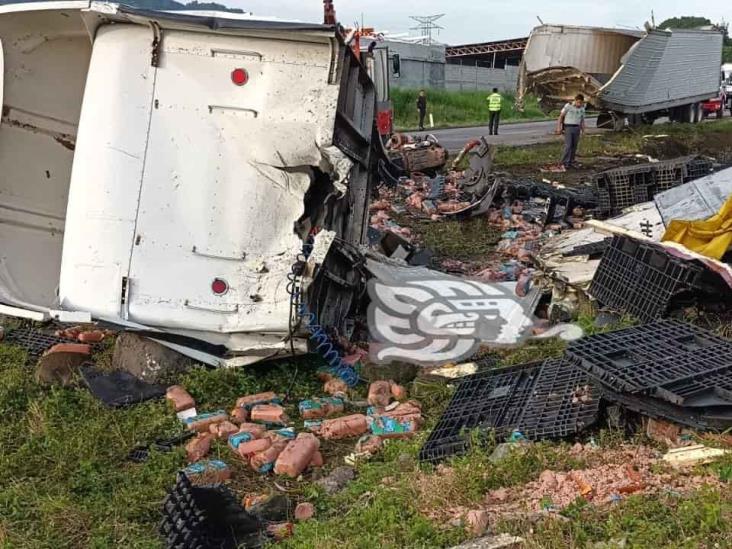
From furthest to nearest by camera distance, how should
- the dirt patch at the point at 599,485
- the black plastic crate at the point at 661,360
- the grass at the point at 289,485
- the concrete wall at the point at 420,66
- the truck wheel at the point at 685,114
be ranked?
the concrete wall at the point at 420,66 < the truck wheel at the point at 685,114 < the black plastic crate at the point at 661,360 < the dirt patch at the point at 599,485 < the grass at the point at 289,485

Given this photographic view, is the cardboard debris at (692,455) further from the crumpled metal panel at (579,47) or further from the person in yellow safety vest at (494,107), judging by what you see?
the person in yellow safety vest at (494,107)

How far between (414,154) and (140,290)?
331 inches

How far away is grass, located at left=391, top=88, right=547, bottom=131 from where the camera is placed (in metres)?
25.6

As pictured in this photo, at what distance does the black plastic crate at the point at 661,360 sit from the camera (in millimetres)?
3486

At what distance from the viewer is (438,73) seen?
106 feet

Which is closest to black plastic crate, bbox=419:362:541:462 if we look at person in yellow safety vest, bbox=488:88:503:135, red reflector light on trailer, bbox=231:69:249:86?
red reflector light on trailer, bbox=231:69:249:86

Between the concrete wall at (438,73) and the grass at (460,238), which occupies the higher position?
the concrete wall at (438,73)

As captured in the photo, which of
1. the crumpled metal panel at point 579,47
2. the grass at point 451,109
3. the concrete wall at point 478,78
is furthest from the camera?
the concrete wall at point 478,78

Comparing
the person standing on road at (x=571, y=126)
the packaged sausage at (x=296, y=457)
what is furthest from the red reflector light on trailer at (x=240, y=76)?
the person standing on road at (x=571, y=126)

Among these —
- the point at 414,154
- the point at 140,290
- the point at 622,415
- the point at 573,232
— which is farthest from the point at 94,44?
the point at 414,154

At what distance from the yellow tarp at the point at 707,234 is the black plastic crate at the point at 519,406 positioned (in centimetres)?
156

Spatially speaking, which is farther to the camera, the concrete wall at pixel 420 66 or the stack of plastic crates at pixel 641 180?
the concrete wall at pixel 420 66

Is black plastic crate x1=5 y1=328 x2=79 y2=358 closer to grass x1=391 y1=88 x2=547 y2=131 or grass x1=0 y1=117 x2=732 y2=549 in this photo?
grass x1=0 y1=117 x2=732 y2=549

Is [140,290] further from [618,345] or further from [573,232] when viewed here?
[573,232]
